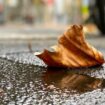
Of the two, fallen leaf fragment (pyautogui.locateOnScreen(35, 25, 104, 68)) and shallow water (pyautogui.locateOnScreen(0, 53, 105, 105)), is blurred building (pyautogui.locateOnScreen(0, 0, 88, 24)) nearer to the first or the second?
fallen leaf fragment (pyautogui.locateOnScreen(35, 25, 104, 68))

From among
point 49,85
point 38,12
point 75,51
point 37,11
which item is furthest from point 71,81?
point 38,12

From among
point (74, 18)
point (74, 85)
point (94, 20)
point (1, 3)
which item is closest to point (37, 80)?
point (74, 85)

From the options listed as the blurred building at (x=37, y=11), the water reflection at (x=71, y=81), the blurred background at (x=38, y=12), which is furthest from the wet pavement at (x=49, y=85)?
the blurred building at (x=37, y=11)

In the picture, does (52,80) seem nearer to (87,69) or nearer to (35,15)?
(87,69)

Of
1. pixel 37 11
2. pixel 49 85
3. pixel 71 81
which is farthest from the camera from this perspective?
pixel 37 11

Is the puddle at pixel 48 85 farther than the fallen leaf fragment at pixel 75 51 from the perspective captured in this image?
No

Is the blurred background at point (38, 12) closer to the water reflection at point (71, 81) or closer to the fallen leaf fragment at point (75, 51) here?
the fallen leaf fragment at point (75, 51)

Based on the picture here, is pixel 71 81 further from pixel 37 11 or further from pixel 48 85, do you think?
pixel 37 11
